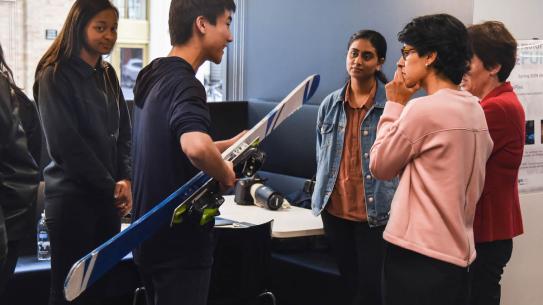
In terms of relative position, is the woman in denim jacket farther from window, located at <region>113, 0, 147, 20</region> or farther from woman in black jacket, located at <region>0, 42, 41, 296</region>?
window, located at <region>113, 0, 147, 20</region>

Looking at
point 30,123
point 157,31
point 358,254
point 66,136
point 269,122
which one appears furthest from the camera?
point 157,31

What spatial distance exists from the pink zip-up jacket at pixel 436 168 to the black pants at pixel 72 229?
1138mm

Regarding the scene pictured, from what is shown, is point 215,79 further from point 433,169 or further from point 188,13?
point 433,169

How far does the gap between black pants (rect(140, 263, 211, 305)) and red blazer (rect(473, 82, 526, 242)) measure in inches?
40.5

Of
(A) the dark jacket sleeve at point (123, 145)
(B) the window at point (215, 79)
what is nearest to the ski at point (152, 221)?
(A) the dark jacket sleeve at point (123, 145)

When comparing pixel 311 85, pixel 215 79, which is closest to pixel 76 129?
pixel 311 85

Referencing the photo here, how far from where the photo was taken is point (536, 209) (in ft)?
11.9

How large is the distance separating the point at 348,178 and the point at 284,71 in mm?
1930

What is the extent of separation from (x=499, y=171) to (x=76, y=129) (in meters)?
1.49

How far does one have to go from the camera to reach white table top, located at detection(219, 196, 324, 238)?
3.32 metres

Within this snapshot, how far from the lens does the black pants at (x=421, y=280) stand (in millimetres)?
2078

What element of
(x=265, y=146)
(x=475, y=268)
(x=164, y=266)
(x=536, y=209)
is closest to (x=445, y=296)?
(x=475, y=268)

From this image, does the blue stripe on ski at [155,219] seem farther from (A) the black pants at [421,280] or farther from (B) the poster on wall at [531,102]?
(B) the poster on wall at [531,102]

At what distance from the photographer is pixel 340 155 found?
3.21 metres
